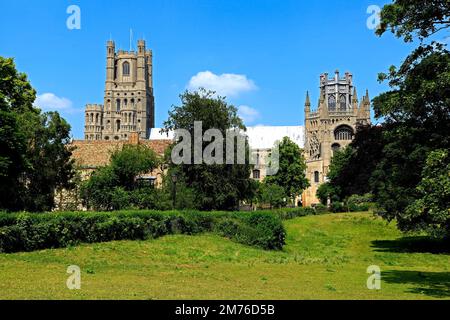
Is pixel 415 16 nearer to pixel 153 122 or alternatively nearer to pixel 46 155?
pixel 46 155

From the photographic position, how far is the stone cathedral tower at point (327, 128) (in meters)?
119

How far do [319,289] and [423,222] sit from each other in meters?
15.8

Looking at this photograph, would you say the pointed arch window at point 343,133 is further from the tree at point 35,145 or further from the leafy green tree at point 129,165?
the tree at point 35,145

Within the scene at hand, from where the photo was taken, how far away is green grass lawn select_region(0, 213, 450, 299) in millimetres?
14570

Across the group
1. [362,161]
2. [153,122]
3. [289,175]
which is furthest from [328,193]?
[153,122]

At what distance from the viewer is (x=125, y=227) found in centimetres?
2856

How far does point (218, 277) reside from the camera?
1842 centimetres

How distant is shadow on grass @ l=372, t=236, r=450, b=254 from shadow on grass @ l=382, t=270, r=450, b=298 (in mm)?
10649

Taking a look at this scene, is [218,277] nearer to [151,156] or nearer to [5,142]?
[5,142]

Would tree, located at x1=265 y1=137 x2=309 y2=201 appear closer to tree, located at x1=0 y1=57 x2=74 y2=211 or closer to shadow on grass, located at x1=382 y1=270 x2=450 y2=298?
tree, located at x1=0 y1=57 x2=74 y2=211

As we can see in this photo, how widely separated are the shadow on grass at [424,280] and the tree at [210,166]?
67.0ft

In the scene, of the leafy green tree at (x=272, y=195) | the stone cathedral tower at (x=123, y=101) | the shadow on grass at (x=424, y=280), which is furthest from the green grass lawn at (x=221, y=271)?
the stone cathedral tower at (x=123, y=101)

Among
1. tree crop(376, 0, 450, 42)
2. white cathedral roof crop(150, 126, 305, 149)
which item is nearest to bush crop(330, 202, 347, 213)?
tree crop(376, 0, 450, 42)

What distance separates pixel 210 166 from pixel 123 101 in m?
135
